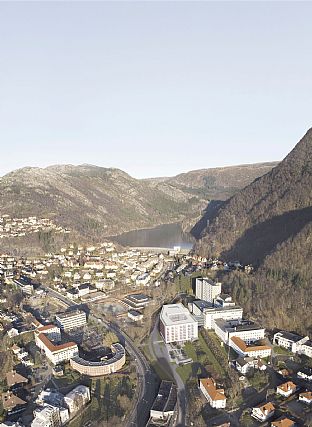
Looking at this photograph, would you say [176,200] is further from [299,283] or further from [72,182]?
[299,283]

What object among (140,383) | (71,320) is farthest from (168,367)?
(71,320)

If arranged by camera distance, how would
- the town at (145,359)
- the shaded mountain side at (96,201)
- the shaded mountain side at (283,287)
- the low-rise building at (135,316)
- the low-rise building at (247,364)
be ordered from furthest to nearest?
the shaded mountain side at (96,201) < the low-rise building at (135,316) < the shaded mountain side at (283,287) < the low-rise building at (247,364) < the town at (145,359)

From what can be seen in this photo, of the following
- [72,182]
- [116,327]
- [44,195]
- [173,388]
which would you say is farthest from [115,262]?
[72,182]

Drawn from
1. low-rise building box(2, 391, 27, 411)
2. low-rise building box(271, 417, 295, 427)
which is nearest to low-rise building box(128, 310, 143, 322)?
low-rise building box(2, 391, 27, 411)

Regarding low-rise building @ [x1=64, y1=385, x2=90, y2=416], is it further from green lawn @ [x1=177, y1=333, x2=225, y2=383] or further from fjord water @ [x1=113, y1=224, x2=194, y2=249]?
fjord water @ [x1=113, y1=224, x2=194, y2=249]

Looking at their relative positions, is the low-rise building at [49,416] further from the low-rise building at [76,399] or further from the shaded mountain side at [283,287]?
the shaded mountain side at [283,287]

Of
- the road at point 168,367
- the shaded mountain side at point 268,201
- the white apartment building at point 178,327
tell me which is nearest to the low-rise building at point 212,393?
the road at point 168,367

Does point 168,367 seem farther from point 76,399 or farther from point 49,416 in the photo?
point 49,416
